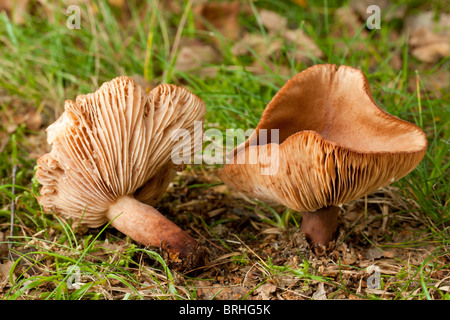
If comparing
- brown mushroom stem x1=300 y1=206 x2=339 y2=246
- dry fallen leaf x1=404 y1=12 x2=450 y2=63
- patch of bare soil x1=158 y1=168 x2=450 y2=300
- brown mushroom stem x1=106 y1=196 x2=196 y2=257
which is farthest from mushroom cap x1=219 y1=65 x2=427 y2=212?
dry fallen leaf x1=404 y1=12 x2=450 y2=63

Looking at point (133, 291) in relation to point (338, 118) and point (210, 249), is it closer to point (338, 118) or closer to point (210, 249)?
point (210, 249)

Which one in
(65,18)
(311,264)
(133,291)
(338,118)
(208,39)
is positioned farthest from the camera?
(208,39)

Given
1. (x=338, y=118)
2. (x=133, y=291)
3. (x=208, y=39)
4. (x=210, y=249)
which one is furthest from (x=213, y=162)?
(x=208, y=39)

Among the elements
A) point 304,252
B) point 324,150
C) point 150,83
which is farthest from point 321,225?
point 150,83

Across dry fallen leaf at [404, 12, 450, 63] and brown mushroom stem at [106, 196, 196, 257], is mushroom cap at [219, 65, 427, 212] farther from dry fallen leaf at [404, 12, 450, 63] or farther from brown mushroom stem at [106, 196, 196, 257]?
dry fallen leaf at [404, 12, 450, 63]

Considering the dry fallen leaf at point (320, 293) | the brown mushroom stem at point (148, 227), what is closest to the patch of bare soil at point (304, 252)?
the dry fallen leaf at point (320, 293)

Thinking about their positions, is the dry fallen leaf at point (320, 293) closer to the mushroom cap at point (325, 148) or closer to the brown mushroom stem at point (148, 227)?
the mushroom cap at point (325, 148)

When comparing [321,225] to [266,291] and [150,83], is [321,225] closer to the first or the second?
[266,291]

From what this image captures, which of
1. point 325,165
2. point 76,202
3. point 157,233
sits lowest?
point 157,233
